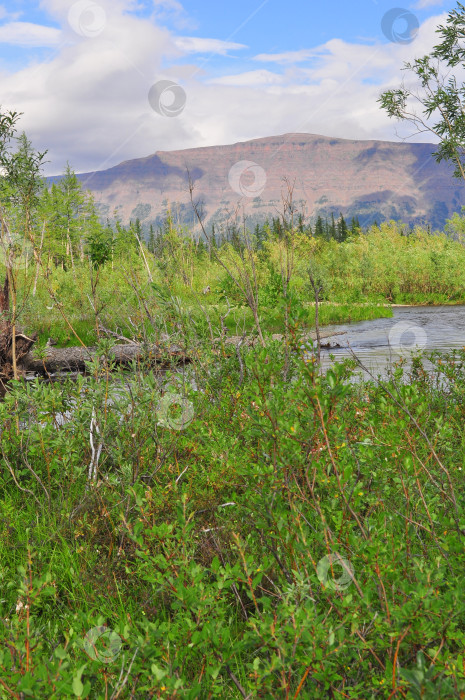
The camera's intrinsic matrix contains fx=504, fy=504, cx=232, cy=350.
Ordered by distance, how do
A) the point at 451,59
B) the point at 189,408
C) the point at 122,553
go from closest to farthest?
the point at 122,553, the point at 189,408, the point at 451,59

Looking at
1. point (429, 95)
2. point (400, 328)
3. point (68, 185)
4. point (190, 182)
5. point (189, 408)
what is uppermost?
point (68, 185)

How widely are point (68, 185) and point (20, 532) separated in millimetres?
52857

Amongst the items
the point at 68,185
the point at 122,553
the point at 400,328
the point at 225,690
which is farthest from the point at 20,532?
the point at 68,185

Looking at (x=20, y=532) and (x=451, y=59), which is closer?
(x=20, y=532)

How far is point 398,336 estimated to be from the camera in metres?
17.9

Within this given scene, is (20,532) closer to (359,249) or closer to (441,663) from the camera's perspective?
(441,663)

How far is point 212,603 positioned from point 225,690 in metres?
0.38

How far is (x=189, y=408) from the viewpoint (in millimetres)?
4168

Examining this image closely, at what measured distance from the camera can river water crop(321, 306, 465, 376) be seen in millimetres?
13078

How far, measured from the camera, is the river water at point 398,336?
13078 mm

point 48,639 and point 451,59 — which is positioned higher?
point 451,59

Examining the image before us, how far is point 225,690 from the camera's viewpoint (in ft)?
5.97

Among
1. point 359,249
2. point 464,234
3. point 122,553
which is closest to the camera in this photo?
point 122,553

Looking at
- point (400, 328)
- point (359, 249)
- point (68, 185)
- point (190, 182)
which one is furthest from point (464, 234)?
point (190, 182)
